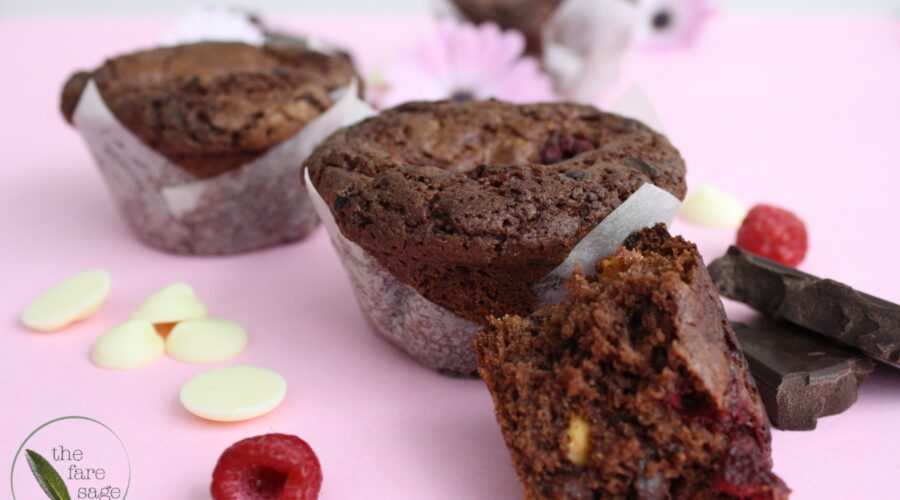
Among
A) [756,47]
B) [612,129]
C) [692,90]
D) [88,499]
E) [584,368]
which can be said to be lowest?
[88,499]

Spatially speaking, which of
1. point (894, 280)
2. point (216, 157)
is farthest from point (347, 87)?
point (894, 280)

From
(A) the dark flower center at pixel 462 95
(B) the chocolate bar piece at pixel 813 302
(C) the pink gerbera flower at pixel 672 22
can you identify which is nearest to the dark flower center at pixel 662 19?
(C) the pink gerbera flower at pixel 672 22

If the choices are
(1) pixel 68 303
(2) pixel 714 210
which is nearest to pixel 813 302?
(2) pixel 714 210

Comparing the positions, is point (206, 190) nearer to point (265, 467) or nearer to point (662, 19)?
point (265, 467)

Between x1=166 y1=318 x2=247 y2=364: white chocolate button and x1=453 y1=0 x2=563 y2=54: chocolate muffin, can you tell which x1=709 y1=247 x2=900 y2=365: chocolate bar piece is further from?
x1=453 y1=0 x2=563 y2=54: chocolate muffin

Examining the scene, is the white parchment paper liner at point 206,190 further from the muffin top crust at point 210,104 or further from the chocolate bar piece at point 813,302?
the chocolate bar piece at point 813,302

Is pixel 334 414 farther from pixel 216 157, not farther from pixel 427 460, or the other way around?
pixel 216 157

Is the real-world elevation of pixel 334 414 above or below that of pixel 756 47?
below
